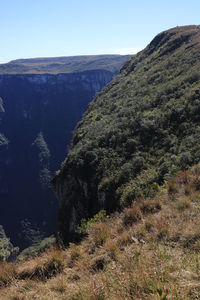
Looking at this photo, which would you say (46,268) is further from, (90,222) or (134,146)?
(134,146)

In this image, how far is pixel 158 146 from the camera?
23969 millimetres

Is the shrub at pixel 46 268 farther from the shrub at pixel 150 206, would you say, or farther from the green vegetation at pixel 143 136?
the green vegetation at pixel 143 136

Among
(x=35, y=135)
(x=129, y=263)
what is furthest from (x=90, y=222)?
(x=35, y=135)

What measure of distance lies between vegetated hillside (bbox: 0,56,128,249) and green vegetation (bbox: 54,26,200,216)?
54.3m

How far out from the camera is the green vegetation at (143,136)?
20.0 meters

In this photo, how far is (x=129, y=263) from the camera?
16.2 feet

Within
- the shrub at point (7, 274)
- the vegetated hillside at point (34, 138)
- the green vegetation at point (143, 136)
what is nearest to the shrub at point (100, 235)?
the shrub at point (7, 274)

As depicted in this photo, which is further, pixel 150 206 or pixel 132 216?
pixel 150 206

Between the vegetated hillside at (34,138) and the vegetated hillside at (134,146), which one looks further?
the vegetated hillside at (34,138)

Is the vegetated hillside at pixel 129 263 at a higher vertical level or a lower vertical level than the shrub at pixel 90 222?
higher

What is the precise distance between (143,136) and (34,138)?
349ft

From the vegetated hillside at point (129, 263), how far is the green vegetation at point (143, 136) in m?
7.25

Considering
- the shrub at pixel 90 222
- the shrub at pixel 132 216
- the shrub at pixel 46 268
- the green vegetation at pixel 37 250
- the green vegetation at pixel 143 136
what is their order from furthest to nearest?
the green vegetation at pixel 143 136 < the shrub at pixel 90 222 < the green vegetation at pixel 37 250 < the shrub at pixel 132 216 < the shrub at pixel 46 268

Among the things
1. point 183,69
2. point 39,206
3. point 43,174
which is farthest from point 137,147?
point 43,174
